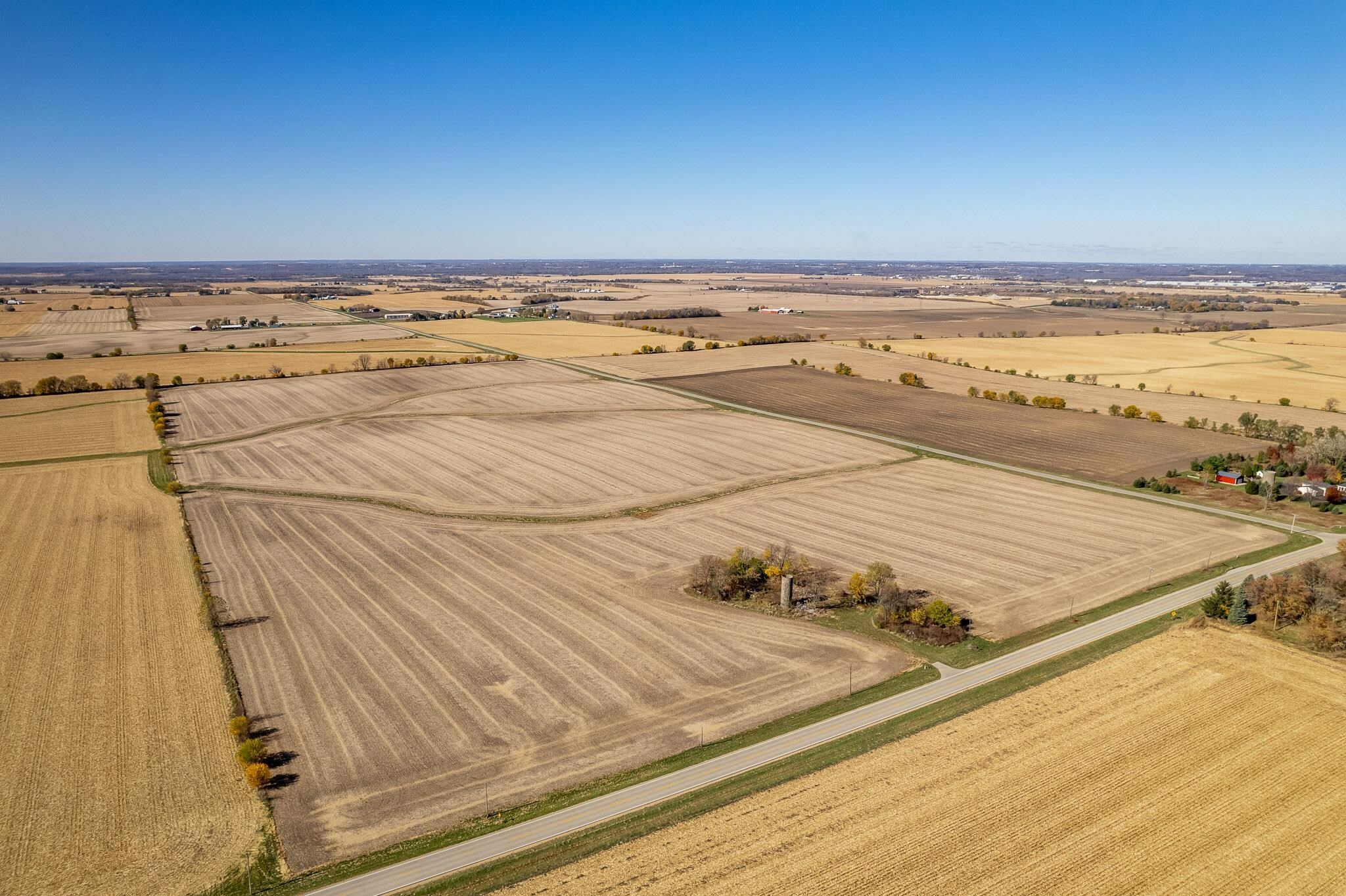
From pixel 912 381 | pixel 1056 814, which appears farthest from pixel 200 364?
pixel 1056 814

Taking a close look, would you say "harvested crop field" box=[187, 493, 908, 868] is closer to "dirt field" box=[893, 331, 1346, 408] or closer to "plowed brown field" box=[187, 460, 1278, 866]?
"plowed brown field" box=[187, 460, 1278, 866]

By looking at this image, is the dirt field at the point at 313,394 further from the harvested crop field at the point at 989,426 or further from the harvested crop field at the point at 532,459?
the harvested crop field at the point at 989,426

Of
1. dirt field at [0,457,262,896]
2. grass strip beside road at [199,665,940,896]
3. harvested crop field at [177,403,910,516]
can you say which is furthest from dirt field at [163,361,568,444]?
grass strip beside road at [199,665,940,896]

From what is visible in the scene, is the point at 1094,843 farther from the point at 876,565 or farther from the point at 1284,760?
the point at 876,565

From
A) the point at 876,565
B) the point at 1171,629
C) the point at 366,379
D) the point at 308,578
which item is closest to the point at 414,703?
the point at 308,578

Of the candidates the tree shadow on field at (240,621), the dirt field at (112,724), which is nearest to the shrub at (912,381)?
the tree shadow on field at (240,621)
